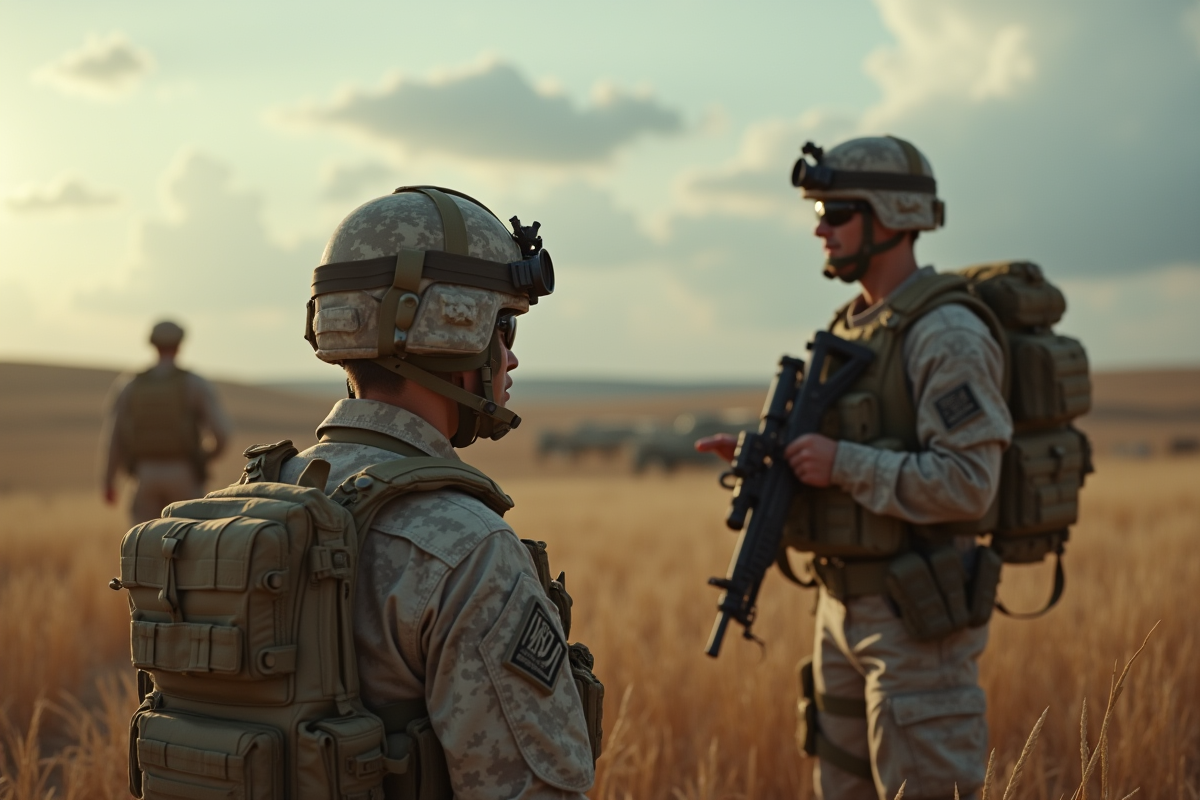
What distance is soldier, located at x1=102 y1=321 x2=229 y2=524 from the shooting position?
310 inches

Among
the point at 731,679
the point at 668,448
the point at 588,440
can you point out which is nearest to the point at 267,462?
the point at 731,679

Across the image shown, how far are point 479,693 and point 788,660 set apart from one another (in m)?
3.61

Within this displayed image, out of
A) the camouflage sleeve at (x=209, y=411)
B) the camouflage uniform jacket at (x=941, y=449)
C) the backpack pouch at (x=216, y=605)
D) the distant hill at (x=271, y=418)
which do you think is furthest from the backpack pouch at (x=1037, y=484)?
the distant hill at (x=271, y=418)

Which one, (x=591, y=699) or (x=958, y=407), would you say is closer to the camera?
(x=591, y=699)

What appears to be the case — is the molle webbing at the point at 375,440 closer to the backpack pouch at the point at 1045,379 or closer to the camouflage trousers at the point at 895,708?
the camouflage trousers at the point at 895,708

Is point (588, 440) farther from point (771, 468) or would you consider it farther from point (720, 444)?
point (771, 468)

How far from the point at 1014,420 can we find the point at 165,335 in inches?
248

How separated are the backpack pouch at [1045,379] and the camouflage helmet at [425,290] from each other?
1968 millimetres

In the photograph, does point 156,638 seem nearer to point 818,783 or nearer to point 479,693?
point 479,693

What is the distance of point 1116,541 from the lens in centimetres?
915

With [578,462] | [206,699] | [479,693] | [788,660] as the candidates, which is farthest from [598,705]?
[578,462]

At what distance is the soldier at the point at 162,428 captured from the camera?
7.86m

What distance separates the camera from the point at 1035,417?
11.5 ft

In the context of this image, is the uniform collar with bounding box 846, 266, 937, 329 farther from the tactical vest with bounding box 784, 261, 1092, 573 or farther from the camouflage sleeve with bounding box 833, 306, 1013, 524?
the camouflage sleeve with bounding box 833, 306, 1013, 524
